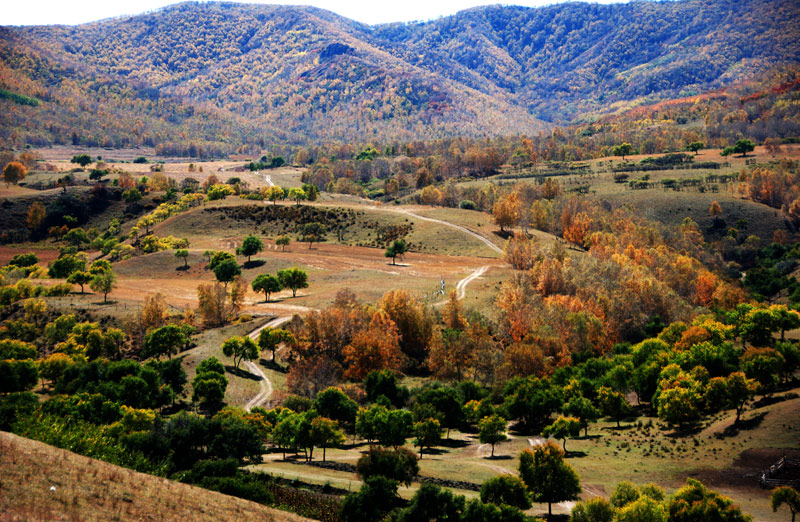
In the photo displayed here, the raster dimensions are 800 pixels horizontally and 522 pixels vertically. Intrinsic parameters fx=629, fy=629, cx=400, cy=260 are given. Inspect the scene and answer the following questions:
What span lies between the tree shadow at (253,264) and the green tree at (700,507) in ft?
337

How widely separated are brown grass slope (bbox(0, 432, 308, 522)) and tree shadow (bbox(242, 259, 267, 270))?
9307 cm

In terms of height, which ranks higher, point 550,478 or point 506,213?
point 506,213

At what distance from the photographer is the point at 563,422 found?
56062mm

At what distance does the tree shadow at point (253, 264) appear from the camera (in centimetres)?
12900

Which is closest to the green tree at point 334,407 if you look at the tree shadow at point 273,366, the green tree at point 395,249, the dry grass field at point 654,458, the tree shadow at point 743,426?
the dry grass field at point 654,458

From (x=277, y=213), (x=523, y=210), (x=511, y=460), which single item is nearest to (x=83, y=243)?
(x=277, y=213)

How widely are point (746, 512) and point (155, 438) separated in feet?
141

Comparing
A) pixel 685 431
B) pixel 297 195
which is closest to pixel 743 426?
pixel 685 431

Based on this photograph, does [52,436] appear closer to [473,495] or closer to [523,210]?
[473,495]

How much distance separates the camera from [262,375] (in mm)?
77688

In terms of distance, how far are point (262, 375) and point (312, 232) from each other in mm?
80906

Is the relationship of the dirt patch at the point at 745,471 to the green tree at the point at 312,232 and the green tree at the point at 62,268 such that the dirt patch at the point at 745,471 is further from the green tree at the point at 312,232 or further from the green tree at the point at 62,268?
the green tree at the point at 62,268

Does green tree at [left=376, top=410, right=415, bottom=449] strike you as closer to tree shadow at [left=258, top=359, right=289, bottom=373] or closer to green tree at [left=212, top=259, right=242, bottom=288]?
tree shadow at [left=258, top=359, right=289, bottom=373]

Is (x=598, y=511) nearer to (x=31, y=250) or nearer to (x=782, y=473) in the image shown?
(x=782, y=473)
